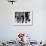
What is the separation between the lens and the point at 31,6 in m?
4.07

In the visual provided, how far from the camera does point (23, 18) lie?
409 cm

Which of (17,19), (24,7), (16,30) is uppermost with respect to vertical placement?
(24,7)

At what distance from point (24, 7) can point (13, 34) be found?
2.82ft

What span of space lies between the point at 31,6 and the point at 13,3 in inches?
21.4

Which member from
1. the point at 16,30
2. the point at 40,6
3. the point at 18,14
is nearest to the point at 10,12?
the point at 18,14

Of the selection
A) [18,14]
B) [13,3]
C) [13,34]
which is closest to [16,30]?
[13,34]

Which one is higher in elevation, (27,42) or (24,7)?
(24,7)

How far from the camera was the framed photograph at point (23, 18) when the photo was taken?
405 centimetres

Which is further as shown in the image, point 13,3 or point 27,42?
point 13,3

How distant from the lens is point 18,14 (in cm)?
410

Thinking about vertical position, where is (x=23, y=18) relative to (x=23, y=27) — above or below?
above

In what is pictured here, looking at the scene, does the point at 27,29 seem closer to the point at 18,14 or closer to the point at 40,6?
the point at 18,14

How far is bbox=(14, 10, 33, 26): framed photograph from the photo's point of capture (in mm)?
4055

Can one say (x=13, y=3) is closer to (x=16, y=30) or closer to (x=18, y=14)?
(x=18, y=14)
